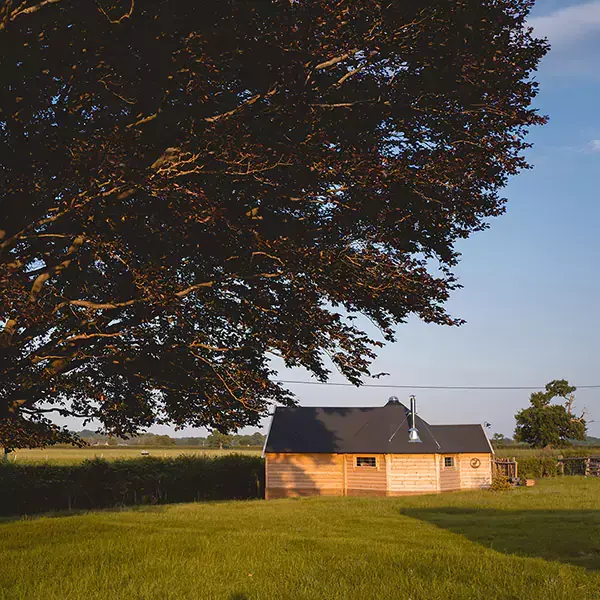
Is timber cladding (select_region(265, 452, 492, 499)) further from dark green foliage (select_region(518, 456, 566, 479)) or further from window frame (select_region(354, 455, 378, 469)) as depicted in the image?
dark green foliage (select_region(518, 456, 566, 479))

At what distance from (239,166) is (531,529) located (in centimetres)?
1618

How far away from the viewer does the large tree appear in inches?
395

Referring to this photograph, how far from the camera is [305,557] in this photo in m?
14.5

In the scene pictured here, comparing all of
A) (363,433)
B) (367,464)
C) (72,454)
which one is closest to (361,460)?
(367,464)

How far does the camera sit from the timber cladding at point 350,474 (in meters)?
42.1

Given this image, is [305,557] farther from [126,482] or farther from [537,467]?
[537,467]

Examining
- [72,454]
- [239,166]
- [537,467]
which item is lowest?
[72,454]

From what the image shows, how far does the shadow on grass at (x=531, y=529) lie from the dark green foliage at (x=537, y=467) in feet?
87.4

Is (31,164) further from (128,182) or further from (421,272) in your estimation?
(421,272)

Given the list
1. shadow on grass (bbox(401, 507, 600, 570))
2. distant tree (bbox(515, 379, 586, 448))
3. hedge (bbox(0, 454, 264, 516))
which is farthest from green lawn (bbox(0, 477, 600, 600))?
distant tree (bbox(515, 379, 586, 448))

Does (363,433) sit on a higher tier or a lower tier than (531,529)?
higher

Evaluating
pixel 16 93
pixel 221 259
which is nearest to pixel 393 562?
pixel 221 259

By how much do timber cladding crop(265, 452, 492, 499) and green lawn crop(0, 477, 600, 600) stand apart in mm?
15513

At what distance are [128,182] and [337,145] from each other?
131 inches
